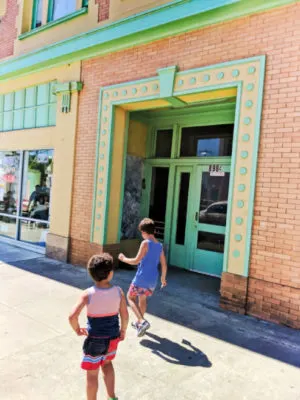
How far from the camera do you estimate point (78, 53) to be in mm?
7082

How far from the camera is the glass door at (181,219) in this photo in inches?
279

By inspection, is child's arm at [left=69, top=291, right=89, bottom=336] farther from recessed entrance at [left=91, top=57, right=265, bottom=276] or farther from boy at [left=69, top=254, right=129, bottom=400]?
recessed entrance at [left=91, top=57, right=265, bottom=276]

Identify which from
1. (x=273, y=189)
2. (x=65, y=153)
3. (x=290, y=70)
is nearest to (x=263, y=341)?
(x=273, y=189)

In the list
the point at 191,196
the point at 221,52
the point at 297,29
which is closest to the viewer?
the point at 297,29

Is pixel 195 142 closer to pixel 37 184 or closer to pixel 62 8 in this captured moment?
pixel 37 184

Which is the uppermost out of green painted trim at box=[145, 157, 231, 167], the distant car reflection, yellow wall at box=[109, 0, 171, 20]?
yellow wall at box=[109, 0, 171, 20]

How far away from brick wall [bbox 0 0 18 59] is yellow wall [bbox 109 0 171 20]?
Answer: 377 cm

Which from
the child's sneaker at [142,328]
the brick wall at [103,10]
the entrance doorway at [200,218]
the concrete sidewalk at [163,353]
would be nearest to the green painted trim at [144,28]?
the brick wall at [103,10]

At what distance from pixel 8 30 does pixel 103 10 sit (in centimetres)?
386

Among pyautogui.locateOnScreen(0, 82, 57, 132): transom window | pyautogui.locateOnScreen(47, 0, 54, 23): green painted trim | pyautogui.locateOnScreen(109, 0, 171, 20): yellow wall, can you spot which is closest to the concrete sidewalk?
pyautogui.locateOnScreen(0, 82, 57, 132): transom window

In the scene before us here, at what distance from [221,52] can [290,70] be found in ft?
3.72

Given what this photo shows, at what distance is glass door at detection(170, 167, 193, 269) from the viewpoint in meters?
7.09

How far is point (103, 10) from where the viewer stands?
22.1 ft

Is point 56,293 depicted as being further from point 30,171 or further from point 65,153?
point 30,171
